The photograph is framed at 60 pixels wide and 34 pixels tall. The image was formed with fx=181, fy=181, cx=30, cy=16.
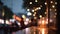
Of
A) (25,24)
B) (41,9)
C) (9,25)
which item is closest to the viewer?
(41,9)

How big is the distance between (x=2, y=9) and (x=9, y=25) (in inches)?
13.0

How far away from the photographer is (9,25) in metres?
2.05

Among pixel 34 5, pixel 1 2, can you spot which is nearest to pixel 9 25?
pixel 1 2

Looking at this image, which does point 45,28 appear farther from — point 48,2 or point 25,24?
point 25,24

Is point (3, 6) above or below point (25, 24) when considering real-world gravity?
above

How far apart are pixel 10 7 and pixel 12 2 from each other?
5.6 inches

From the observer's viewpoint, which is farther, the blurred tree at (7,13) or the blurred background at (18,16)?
the blurred tree at (7,13)

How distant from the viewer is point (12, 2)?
2137 millimetres

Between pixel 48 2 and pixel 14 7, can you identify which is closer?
pixel 48 2

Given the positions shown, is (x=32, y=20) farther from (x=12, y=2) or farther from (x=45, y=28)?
(x=45, y=28)

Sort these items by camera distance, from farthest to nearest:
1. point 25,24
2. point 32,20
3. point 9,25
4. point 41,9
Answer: point 9,25 < point 25,24 < point 32,20 < point 41,9

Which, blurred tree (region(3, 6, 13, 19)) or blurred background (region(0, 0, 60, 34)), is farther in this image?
blurred tree (region(3, 6, 13, 19))

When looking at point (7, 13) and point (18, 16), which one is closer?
point (18, 16)

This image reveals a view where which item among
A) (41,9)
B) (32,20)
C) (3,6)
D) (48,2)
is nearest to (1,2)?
(3,6)
